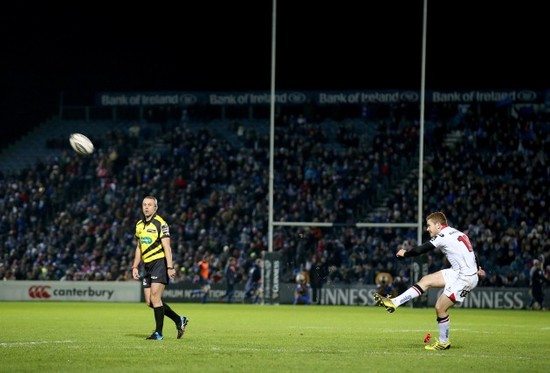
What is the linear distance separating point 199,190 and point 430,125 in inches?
405

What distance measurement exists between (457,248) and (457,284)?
0.52 meters

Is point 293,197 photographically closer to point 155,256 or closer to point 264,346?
point 155,256

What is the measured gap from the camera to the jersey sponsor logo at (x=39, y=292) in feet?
117

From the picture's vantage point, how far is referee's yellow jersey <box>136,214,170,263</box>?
51.3 ft

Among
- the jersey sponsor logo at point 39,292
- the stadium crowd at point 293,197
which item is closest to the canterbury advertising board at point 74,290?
the jersey sponsor logo at point 39,292

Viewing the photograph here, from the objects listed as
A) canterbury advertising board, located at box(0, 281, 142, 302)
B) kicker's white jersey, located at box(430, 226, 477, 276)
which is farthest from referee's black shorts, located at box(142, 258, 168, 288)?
canterbury advertising board, located at box(0, 281, 142, 302)

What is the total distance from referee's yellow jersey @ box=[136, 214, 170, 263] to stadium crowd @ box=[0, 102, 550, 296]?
19.4 meters

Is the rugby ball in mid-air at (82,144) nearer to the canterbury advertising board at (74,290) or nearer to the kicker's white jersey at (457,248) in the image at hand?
the canterbury advertising board at (74,290)

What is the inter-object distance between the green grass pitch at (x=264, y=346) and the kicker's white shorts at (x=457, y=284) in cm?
75

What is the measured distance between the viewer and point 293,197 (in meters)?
41.2

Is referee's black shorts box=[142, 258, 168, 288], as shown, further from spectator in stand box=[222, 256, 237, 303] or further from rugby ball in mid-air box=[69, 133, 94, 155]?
spectator in stand box=[222, 256, 237, 303]

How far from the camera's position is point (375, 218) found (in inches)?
1560

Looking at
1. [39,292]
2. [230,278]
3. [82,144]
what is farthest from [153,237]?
[39,292]

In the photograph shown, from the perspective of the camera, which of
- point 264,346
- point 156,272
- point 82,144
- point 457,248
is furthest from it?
point 82,144
